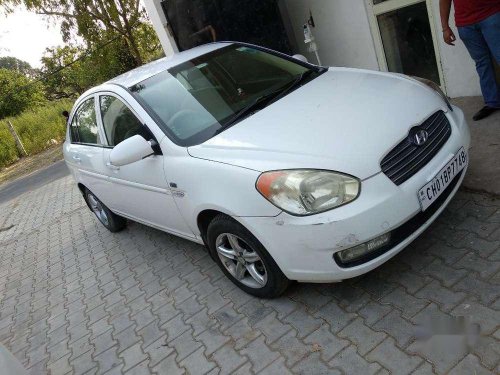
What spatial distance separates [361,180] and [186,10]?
558cm

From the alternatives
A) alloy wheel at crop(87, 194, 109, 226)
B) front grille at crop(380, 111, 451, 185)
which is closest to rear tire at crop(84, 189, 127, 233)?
alloy wheel at crop(87, 194, 109, 226)

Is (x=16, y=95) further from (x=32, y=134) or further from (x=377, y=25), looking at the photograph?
(x=377, y=25)

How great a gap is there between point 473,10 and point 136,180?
335 cm

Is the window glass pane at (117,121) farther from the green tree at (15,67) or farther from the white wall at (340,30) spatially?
the green tree at (15,67)

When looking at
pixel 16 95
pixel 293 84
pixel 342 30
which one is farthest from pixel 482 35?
pixel 16 95

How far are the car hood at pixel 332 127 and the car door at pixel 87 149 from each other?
1.80 meters

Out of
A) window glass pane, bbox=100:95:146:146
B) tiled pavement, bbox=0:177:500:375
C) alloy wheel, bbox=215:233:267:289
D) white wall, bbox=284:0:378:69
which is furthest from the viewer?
white wall, bbox=284:0:378:69

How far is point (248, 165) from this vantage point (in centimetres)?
260

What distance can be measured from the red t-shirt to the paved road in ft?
30.6

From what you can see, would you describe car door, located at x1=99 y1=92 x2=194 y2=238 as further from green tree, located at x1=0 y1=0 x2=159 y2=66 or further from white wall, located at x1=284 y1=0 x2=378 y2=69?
green tree, located at x1=0 y1=0 x2=159 y2=66

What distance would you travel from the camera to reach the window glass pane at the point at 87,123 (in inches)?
175

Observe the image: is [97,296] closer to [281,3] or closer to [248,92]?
[248,92]

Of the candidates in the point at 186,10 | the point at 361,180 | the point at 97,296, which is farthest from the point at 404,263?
the point at 186,10

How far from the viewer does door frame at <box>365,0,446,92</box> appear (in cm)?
493
